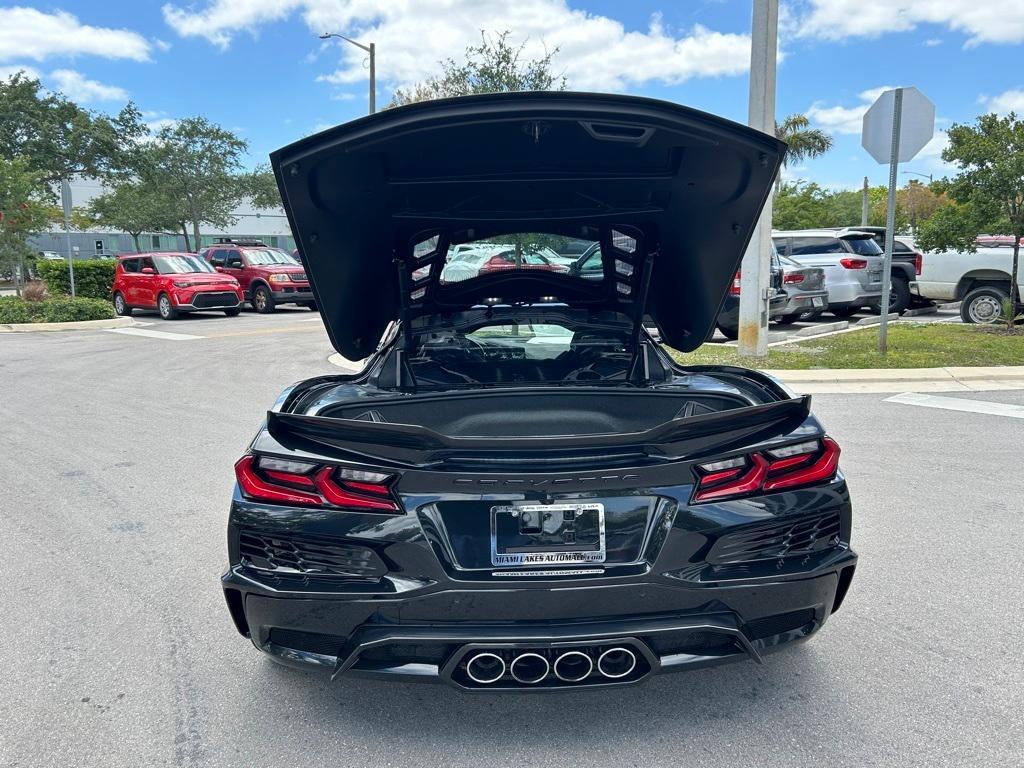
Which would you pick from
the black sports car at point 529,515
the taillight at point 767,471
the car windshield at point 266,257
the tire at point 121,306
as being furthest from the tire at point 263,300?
the taillight at point 767,471

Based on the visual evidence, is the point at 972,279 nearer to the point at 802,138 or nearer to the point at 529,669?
the point at 529,669

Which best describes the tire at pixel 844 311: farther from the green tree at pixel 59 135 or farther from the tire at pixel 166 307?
the green tree at pixel 59 135

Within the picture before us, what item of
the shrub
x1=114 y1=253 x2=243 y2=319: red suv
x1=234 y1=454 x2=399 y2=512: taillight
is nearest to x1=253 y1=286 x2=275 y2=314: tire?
x1=114 y1=253 x2=243 y2=319: red suv

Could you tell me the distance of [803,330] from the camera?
45.1 feet

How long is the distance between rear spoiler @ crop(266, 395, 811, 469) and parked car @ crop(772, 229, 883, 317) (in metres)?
13.3

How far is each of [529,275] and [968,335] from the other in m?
10.5

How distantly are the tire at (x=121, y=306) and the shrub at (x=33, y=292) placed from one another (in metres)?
1.95

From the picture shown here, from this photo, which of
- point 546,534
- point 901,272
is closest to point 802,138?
point 901,272

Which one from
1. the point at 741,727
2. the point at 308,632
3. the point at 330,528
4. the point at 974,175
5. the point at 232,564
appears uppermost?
the point at 974,175

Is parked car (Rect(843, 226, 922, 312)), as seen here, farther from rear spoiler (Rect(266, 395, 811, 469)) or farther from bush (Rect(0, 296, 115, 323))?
bush (Rect(0, 296, 115, 323))

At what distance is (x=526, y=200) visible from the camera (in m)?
3.62

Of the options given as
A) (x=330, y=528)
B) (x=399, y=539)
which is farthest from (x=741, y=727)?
(x=330, y=528)

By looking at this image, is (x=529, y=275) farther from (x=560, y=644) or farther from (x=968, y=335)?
(x=968, y=335)

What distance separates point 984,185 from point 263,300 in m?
16.7
